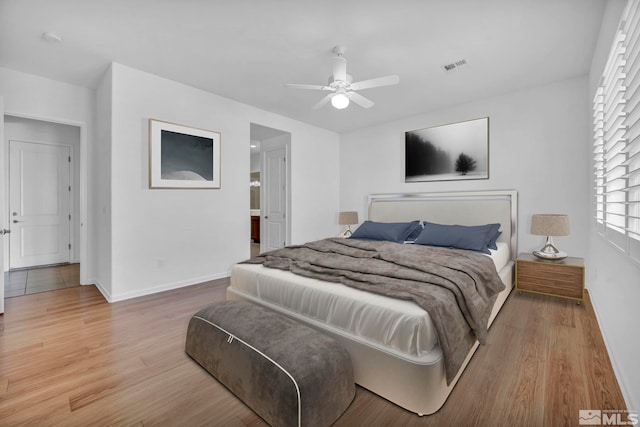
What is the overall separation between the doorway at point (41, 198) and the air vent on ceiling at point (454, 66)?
5391 millimetres

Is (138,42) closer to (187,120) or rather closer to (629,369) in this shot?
(187,120)

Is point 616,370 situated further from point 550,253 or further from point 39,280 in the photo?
point 39,280

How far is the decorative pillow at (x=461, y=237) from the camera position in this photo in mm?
3254

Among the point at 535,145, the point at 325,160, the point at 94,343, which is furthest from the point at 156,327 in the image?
the point at 535,145

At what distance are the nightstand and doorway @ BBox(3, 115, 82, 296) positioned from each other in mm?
6061

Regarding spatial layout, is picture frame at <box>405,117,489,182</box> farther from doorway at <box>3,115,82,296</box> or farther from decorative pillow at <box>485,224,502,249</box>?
doorway at <box>3,115,82,296</box>

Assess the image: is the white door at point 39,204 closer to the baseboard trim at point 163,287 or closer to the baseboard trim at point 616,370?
the baseboard trim at point 163,287

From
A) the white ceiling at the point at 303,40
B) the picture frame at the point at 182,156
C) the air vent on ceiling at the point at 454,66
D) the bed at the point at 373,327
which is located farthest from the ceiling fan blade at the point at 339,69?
the picture frame at the point at 182,156

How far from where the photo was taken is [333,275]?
2189mm

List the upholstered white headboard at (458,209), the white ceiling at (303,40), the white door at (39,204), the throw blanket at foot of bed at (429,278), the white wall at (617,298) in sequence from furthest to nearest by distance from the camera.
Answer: the white door at (39,204)
the upholstered white headboard at (458,209)
the white ceiling at (303,40)
the throw blanket at foot of bed at (429,278)
the white wall at (617,298)

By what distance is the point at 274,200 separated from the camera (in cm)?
556

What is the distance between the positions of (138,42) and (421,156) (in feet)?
13.2

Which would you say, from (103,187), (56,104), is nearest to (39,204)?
(56,104)

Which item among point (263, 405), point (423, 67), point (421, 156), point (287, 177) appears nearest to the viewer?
point (263, 405)
